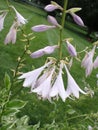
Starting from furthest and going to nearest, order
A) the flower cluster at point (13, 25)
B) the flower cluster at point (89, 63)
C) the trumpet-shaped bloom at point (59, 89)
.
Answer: the flower cluster at point (13, 25)
the flower cluster at point (89, 63)
the trumpet-shaped bloom at point (59, 89)

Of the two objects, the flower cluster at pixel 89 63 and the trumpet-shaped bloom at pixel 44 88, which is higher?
the trumpet-shaped bloom at pixel 44 88

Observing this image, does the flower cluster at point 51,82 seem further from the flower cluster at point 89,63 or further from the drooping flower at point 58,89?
the flower cluster at point 89,63

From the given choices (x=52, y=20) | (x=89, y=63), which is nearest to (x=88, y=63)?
(x=89, y=63)

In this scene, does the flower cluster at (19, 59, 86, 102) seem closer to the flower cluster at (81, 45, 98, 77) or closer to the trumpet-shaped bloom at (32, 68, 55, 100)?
the trumpet-shaped bloom at (32, 68, 55, 100)

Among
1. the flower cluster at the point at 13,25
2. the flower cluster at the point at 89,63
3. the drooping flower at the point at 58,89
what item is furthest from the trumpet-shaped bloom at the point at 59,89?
the flower cluster at the point at 13,25

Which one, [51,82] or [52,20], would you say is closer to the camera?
[52,20]

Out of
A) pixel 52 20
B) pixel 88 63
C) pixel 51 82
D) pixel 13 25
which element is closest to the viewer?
pixel 52 20

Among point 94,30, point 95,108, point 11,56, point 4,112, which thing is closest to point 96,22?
point 94,30

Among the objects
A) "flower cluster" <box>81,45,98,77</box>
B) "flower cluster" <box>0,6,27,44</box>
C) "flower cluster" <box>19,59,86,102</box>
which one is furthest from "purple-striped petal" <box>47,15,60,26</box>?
"flower cluster" <box>0,6,27,44</box>

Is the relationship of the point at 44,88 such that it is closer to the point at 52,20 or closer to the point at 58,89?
the point at 58,89
